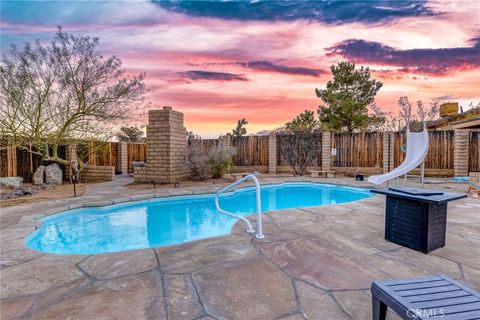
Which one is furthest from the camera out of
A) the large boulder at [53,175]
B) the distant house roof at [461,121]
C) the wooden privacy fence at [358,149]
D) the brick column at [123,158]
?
A: the brick column at [123,158]

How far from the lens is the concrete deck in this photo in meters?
1.70

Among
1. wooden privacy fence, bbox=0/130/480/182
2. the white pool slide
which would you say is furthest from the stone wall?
the white pool slide

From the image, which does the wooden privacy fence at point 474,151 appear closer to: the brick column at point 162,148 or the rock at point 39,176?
the brick column at point 162,148

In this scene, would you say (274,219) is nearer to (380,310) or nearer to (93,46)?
(380,310)

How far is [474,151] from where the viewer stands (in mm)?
9664

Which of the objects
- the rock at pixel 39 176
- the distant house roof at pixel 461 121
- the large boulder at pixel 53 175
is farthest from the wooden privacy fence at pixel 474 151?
the rock at pixel 39 176

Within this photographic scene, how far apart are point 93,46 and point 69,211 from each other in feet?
16.9

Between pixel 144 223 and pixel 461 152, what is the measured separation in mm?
11531

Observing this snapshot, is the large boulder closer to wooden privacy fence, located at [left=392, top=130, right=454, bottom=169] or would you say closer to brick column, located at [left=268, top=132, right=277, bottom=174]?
brick column, located at [left=268, top=132, right=277, bottom=174]

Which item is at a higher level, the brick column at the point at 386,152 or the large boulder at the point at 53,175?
the brick column at the point at 386,152

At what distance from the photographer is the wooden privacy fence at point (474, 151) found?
9610 mm

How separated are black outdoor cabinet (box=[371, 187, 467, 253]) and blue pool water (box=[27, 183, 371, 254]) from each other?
250 centimetres

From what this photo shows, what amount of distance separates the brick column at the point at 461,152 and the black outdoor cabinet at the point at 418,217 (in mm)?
9273

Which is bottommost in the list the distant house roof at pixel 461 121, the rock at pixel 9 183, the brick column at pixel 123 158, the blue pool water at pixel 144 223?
the blue pool water at pixel 144 223
